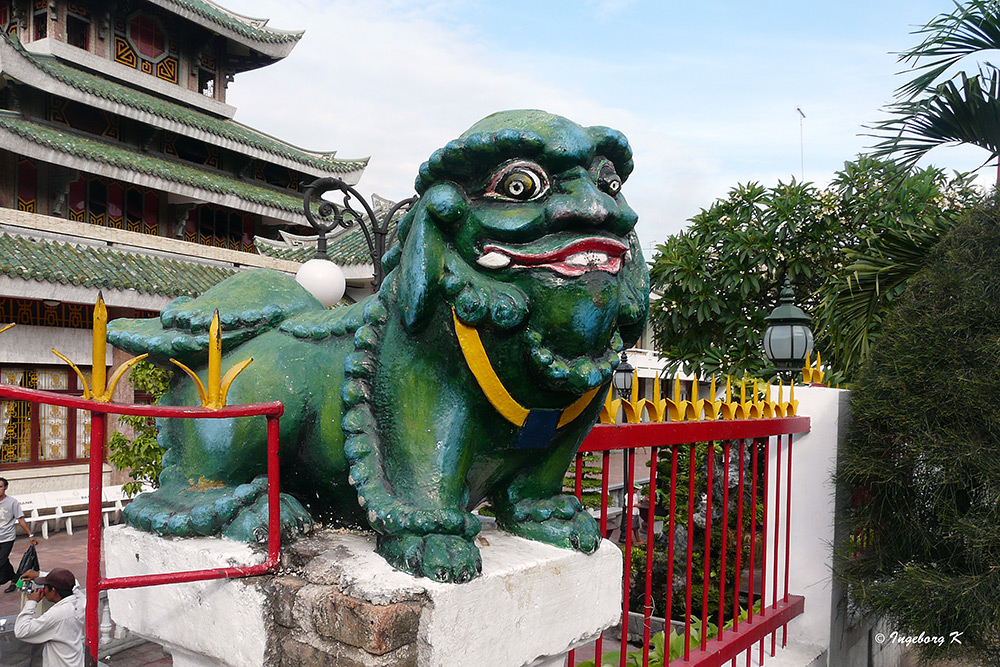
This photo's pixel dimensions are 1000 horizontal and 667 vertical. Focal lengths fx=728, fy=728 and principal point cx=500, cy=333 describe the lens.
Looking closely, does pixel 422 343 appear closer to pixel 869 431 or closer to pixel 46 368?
pixel 869 431

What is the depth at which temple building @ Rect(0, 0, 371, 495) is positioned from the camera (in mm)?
10234

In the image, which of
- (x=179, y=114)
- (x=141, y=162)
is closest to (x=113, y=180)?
(x=141, y=162)

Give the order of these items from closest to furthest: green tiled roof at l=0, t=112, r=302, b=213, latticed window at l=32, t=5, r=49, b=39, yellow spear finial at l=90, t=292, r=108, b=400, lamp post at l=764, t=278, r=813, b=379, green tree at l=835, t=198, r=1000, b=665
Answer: yellow spear finial at l=90, t=292, r=108, b=400
green tree at l=835, t=198, r=1000, b=665
lamp post at l=764, t=278, r=813, b=379
green tiled roof at l=0, t=112, r=302, b=213
latticed window at l=32, t=5, r=49, b=39

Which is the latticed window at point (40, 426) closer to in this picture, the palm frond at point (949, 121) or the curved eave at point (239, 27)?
the curved eave at point (239, 27)

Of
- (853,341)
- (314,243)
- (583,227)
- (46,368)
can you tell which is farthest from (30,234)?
(583,227)

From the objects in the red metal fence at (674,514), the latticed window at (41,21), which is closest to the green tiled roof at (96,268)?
the latticed window at (41,21)

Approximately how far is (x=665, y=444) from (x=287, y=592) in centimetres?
132

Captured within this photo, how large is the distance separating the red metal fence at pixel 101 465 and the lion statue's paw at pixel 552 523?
22.1 inches

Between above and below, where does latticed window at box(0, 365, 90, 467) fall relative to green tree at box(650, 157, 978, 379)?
below

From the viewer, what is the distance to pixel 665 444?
232cm

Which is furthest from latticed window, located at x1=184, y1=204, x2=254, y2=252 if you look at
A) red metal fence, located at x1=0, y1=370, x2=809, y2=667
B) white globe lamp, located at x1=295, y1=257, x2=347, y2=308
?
red metal fence, located at x1=0, y1=370, x2=809, y2=667

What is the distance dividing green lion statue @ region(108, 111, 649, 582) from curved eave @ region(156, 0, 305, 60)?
13860 millimetres

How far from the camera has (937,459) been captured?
2.69 m

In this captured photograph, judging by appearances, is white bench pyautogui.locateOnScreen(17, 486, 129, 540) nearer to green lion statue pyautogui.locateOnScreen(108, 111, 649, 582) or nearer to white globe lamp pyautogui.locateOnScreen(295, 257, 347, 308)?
white globe lamp pyautogui.locateOnScreen(295, 257, 347, 308)
